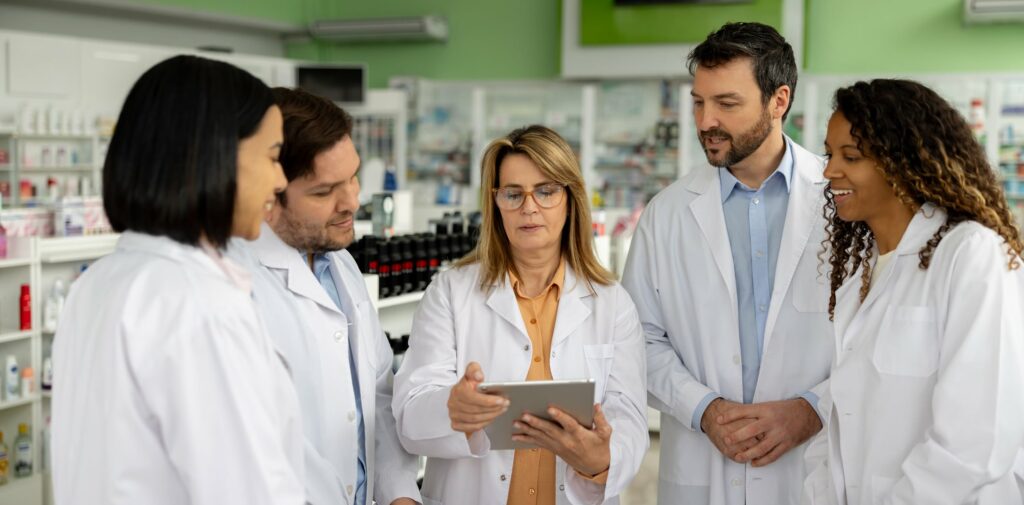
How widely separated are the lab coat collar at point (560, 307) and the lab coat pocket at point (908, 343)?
662mm

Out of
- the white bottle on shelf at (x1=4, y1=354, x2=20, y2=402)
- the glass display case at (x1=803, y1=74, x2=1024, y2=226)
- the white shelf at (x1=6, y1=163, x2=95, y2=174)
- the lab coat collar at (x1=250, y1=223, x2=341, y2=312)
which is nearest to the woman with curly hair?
the lab coat collar at (x1=250, y1=223, x2=341, y2=312)

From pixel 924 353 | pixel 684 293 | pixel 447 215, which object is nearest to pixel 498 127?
pixel 447 215

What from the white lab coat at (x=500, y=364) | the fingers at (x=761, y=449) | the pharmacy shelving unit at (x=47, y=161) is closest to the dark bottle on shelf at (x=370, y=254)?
the white lab coat at (x=500, y=364)

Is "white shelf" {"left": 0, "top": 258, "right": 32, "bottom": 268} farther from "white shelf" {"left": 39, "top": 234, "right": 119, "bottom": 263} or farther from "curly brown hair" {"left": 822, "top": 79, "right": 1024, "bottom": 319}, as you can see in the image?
"curly brown hair" {"left": 822, "top": 79, "right": 1024, "bottom": 319}

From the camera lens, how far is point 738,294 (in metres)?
2.47

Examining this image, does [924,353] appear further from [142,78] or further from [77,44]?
[77,44]

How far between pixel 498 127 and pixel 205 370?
31.0 ft

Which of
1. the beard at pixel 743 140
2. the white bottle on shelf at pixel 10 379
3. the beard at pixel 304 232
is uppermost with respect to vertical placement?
the beard at pixel 743 140

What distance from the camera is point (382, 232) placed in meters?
4.39

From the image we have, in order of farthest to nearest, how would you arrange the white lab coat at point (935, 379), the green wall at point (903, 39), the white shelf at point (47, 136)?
the green wall at point (903, 39) → the white shelf at point (47, 136) → the white lab coat at point (935, 379)

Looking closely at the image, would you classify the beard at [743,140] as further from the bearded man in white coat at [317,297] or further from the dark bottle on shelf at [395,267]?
the dark bottle on shelf at [395,267]

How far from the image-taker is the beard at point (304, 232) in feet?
6.36

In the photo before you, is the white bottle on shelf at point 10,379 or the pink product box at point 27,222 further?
the white bottle on shelf at point 10,379

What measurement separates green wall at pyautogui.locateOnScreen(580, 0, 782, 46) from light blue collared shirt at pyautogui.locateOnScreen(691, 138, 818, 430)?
24.2 ft
